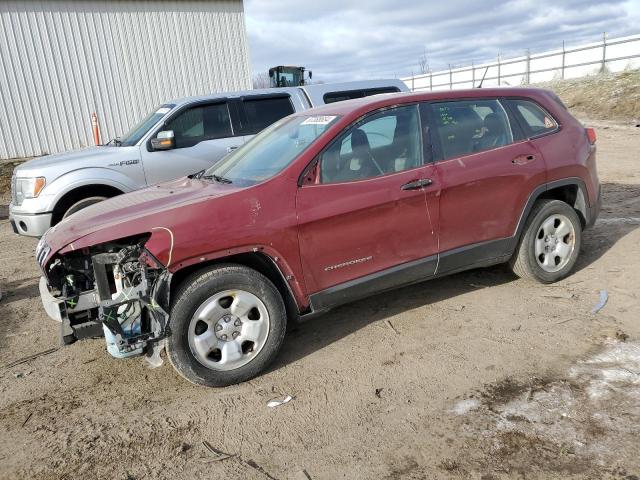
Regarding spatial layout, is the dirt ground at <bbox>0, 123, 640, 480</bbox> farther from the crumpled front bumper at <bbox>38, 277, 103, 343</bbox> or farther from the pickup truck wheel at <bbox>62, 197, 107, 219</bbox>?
the pickup truck wheel at <bbox>62, 197, 107, 219</bbox>

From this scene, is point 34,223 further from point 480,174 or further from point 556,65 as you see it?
point 556,65

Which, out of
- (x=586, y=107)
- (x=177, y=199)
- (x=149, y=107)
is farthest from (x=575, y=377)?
(x=586, y=107)

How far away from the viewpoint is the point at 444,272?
13.3ft

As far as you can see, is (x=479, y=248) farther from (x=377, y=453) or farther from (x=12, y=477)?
(x=12, y=477)

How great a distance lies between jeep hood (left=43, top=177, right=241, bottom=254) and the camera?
123 inches

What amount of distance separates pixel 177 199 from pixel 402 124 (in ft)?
5.98

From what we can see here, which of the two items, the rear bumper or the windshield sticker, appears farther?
the rear bumper

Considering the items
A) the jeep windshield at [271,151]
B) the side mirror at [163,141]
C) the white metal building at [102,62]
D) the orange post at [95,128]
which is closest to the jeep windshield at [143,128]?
the side mirror at [163,141]

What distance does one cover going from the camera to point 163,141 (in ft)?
21.0

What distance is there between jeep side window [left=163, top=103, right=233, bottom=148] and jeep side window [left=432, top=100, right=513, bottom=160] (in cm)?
379

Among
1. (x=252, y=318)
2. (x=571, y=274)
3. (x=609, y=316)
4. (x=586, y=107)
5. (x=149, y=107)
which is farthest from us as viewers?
(x=586, y=107)

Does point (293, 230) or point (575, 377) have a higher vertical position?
point (293, 230)

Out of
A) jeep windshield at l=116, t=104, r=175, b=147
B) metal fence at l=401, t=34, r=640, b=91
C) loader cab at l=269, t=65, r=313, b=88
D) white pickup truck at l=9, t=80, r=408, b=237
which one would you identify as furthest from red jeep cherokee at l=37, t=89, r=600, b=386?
metal fence at l=401, t=34, r=640, b=91

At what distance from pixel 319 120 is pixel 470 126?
1.29 metres
